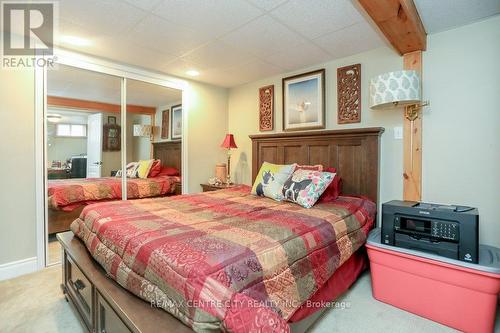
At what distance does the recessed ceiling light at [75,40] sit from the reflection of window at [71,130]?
0.85 meters

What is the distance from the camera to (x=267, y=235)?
1436 millimetres

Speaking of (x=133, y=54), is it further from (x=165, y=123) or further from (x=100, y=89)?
(x=165, y=123)

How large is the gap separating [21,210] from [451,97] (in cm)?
405

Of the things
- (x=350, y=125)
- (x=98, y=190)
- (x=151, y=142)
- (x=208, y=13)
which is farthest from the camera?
(x=151, y=142)

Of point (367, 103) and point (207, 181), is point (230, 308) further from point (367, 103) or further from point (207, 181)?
point (207, 181)

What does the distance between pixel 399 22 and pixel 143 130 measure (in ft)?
9.64

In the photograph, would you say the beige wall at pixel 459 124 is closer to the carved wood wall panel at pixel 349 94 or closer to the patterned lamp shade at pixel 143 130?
the carved wood wall panel at pixel 349 94

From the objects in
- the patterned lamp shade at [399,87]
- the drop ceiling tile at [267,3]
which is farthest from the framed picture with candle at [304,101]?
the drop ceiling tile at [267,3]

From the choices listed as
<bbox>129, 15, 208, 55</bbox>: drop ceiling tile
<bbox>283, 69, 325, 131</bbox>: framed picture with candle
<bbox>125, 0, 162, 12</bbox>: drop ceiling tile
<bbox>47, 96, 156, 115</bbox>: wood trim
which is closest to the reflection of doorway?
<bbox>47, 96, 156, 115</bbox>: wood trim

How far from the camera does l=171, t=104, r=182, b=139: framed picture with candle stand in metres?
3.59

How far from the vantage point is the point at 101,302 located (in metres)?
1.35

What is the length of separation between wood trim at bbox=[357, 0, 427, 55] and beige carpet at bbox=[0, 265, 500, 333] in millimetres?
2120

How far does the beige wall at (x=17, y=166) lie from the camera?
2.31 m

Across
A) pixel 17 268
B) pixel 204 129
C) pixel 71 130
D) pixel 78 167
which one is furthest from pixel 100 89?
pixel 17 268
